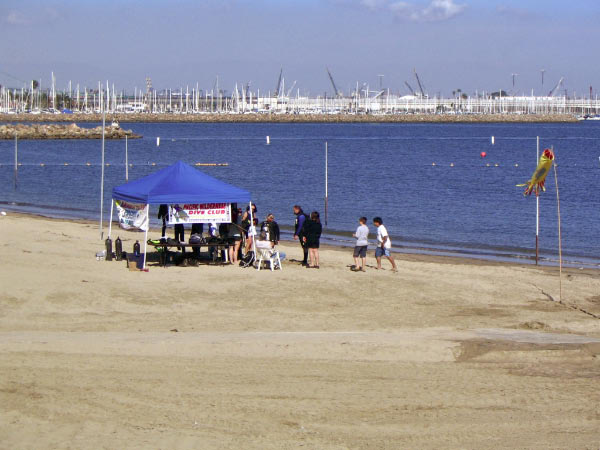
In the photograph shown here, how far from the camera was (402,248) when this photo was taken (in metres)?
25.5

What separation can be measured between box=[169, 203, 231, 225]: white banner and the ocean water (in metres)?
8.80

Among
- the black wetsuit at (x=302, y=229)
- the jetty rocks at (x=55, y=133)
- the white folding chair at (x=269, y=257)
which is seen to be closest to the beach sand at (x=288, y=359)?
the white folding chair at (x=269, y=257)

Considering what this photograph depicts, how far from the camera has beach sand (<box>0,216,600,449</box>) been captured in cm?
894

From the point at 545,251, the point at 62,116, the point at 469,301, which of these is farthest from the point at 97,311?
the point at 62,116

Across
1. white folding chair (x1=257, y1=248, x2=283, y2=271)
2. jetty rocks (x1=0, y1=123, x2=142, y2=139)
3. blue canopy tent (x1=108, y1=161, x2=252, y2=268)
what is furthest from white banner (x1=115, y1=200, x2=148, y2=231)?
jetty rocks (x1=0, y1=123, x2=142, y2=139)

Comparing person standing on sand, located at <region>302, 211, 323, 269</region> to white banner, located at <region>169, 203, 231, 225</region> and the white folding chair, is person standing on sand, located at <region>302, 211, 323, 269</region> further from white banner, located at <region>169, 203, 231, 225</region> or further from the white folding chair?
white banner, located at <region>169, 203, 231, 225</region>

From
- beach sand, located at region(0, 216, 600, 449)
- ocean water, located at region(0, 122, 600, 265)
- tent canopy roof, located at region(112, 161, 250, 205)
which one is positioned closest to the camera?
beach sand, located at region(0, 216, 600, 449)

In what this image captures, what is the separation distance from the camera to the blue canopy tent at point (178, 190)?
17.6m

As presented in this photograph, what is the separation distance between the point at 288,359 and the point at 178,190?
23.9 feet

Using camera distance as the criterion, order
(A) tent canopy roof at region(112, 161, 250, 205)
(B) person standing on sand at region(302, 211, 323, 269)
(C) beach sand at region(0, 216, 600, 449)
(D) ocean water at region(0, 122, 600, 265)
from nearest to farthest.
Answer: (C) beach sand at region(0, 216, 600, 449)
(A) tent canopy roof at region(112, 161, 250, 205)
(B) person standing on sand at region(302, 211, 323, 269)
(D) ocean water at region(0, 122, 600, 265)

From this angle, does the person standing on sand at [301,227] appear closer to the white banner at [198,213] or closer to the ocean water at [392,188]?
the white banner at [198,213]

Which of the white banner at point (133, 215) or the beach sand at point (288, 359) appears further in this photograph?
the white banner at point (133, 215)

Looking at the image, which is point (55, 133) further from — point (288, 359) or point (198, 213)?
point (288, 359)

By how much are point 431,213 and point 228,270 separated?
19.4m
